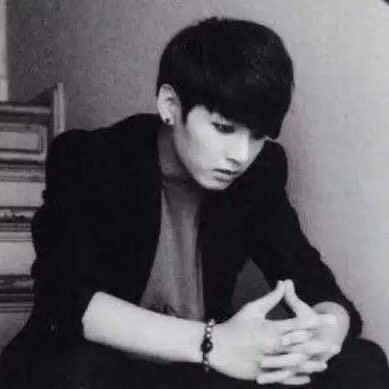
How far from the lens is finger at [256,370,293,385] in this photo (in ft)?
3.41

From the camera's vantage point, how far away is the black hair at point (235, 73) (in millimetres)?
1105

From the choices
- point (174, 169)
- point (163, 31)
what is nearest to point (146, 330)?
point (174, 169)

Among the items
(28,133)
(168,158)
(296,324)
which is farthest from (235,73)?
(28,133)

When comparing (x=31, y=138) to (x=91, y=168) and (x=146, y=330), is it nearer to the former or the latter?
(x=91, y=168)

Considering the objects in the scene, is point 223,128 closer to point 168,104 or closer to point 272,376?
point 168,104

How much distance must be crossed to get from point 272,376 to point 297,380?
46mm

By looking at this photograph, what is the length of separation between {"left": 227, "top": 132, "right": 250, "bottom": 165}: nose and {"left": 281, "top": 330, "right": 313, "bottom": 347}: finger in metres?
0.24

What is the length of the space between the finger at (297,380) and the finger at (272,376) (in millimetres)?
11

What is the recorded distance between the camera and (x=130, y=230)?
1.24m

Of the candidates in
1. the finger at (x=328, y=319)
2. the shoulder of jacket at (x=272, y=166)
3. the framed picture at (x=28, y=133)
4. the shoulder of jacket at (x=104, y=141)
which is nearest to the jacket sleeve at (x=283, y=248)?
the shoulder of jacket at (x=272, y=166)

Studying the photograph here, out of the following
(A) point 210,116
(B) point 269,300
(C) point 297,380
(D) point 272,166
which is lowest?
(C) point 297,380

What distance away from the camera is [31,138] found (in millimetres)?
2311

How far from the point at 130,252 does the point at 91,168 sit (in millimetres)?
139

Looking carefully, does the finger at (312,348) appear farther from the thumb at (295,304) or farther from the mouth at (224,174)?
the mouth at (224,174)
